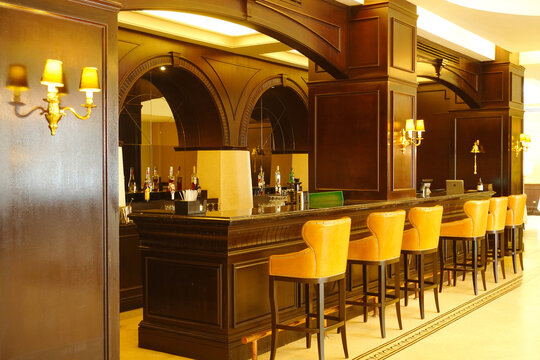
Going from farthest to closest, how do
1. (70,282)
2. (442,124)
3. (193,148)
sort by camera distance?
1. (442,124)
2. (193,148)
3. (70,282)

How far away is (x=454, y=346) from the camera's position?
5180mm

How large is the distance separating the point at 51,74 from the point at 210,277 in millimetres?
2103

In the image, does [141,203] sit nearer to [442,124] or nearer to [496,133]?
[496,133]

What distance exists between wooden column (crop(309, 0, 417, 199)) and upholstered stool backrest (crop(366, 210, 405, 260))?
144 cm

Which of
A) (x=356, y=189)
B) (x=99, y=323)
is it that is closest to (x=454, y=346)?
(x=356, y=189)

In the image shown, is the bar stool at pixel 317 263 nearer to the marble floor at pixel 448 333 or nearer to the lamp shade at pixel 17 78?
the marble floor at pixel 448 333

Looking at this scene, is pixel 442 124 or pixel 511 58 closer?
pixel 511 58

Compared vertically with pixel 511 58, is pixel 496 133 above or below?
below

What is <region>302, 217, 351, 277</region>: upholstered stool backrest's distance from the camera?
4.45 meters

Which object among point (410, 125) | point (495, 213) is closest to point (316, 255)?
point (410, 125)

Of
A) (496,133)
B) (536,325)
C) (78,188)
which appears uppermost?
(496,133)

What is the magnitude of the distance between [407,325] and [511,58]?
6318 millimetres

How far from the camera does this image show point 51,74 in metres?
3.23

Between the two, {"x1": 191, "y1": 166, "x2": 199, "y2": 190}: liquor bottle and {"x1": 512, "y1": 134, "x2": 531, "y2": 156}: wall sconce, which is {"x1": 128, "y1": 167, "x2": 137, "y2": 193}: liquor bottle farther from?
{"x1": 512, "y1": 134, "x2": 531, "y2": 156}: wall sconce
